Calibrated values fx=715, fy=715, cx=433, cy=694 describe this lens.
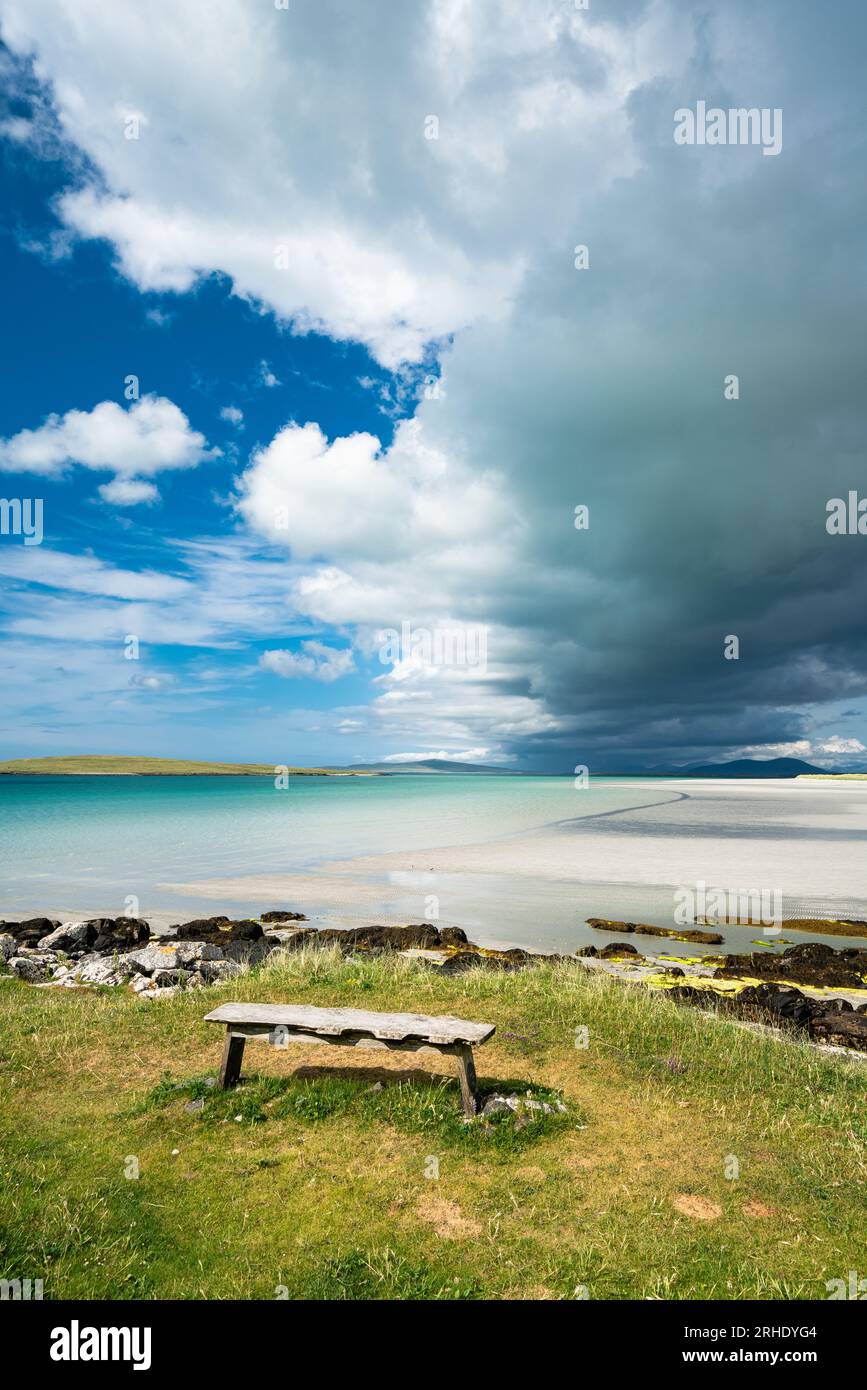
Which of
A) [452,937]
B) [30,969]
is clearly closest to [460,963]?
[452,937]

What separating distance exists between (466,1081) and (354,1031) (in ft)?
4.41

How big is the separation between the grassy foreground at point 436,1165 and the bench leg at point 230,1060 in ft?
0.68

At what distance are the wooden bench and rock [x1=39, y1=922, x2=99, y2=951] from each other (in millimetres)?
12167

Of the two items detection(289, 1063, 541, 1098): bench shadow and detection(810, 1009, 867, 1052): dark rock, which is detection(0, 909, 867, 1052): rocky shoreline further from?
detection(289, 1063, 541, 1098): bench shadow

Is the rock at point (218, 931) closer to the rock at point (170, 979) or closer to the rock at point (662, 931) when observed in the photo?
the rock at point (170, 979)

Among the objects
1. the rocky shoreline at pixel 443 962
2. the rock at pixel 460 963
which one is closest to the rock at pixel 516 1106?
the rocky shoreline at pixel 443 962

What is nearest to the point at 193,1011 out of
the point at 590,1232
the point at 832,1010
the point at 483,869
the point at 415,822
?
the point at 590,1232

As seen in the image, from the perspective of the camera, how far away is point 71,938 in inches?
741

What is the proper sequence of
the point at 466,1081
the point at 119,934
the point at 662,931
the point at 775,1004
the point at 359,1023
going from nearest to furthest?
1. the point at 466,1081
2. the point at 359,1023
3. the point at 775,1004
4. the point at 119,934
5. the point at 662,931

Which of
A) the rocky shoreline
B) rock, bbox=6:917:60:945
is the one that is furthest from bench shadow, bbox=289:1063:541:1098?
→ rock, bbox=6:917:60:945

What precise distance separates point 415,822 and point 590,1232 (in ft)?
170

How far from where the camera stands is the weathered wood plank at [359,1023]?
26.0 feet

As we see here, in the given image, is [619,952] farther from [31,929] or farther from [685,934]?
[31,929]

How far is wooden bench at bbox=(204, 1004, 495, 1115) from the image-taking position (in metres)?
7.87
